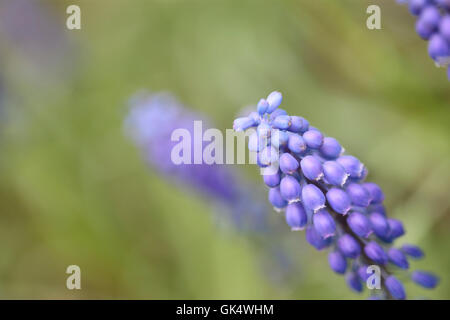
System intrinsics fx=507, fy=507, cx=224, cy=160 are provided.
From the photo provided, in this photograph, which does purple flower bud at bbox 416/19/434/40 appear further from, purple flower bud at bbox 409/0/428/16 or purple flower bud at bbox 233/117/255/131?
purple flower bud at bbox 233/117/255/131

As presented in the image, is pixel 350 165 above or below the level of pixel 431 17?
below

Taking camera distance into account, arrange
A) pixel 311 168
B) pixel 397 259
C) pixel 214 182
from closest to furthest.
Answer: pixel 311 168, pixel 397 259, pixel 214 182

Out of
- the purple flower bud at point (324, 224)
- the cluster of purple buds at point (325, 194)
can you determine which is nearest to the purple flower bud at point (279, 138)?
the cluster of purple buds at point (325, 194)

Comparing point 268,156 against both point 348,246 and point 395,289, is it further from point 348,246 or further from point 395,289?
point 395,289

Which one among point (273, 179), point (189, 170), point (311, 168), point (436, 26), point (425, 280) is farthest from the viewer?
point (189, 170)

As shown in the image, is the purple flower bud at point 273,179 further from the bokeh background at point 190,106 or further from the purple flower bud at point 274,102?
the bokeh background at point 190,106

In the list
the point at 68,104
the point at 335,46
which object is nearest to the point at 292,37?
the point at 335,46

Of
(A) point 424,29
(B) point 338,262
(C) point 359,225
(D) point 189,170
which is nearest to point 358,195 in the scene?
(C) point 359,225
